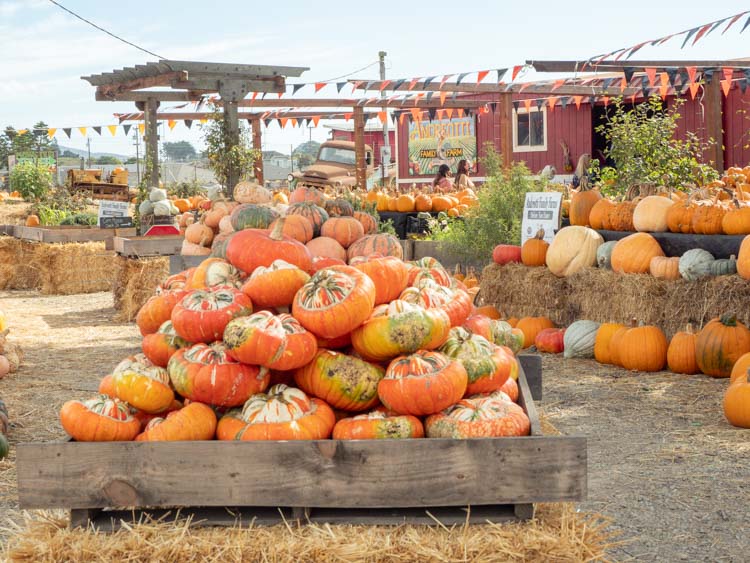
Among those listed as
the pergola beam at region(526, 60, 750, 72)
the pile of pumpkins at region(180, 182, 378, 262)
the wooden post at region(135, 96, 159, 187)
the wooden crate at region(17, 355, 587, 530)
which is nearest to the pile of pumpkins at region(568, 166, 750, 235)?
the pergola beam at region(526, 60, 750, 72)

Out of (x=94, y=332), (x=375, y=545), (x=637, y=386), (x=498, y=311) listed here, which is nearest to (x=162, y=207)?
(x=94, y=332)

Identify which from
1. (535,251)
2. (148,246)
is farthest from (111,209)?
(535,251)

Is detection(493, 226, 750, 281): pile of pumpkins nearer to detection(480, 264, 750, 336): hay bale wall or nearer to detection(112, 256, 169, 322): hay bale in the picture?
detection(480, 264, 750, 336): hay bale wall

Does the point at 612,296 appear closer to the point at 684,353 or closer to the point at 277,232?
the point at 684,353

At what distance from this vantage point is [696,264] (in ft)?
22.1

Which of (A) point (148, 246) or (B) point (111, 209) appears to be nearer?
(A) point (148, 246)

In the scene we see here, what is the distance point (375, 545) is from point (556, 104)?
18.6 m

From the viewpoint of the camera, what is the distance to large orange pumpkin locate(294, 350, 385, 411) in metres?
2.81

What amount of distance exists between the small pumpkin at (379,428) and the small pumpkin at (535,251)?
569cm

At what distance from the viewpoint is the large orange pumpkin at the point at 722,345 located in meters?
6.06

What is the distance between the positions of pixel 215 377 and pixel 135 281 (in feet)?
25.2

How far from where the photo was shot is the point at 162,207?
12078 mm

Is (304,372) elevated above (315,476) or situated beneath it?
elevated above

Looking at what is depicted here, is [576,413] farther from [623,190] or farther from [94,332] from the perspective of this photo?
[94,332]
